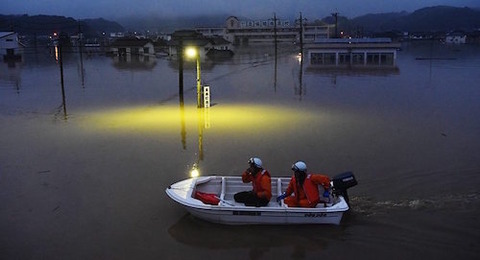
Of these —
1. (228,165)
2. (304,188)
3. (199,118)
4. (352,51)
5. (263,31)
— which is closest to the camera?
(304,188)

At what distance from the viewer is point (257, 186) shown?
9.66m

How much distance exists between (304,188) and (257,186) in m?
0.99

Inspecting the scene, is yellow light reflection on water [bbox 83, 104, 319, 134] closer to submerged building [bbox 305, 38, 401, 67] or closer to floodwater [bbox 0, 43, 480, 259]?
floodwater [bbox 0, 43, 480, 259]

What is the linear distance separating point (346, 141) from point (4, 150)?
11.8m

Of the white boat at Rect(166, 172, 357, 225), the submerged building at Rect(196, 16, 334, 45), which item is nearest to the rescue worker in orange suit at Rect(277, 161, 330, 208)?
the white boat at Rect(166, 172, 357, 225)

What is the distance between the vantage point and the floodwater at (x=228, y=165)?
8.96m

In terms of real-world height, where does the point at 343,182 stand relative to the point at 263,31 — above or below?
below

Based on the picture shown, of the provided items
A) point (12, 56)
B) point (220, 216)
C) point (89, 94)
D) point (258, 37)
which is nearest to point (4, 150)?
point (220, 216)

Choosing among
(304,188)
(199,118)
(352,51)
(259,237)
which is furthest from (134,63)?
A: (259,237)

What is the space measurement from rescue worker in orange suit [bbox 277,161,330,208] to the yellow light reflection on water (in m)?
8.35

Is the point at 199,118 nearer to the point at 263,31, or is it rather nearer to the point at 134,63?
the point at 134,63

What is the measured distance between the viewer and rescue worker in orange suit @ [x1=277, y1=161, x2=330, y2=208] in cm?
934

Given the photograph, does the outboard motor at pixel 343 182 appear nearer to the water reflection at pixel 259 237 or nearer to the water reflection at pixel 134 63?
the water reflection at pixel 259 237

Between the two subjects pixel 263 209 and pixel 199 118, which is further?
pixel 199 118
